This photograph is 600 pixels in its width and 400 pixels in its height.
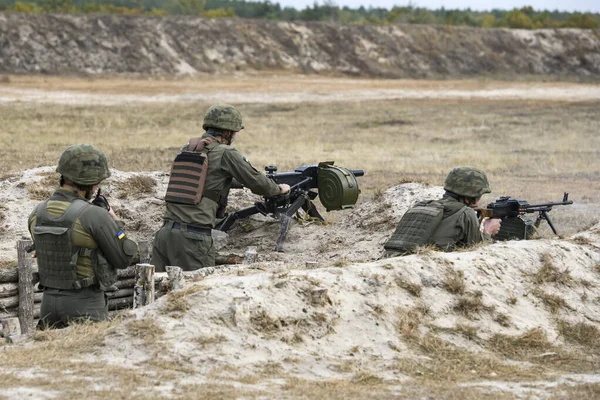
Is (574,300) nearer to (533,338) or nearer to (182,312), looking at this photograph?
(533,338)

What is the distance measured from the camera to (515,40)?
6581 centimetres

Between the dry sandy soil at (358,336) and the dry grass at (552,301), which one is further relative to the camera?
the dry grass at (552,301)

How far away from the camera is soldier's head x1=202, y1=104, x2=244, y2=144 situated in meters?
9.52

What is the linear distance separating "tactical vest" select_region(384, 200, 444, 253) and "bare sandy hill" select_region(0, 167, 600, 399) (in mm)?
415

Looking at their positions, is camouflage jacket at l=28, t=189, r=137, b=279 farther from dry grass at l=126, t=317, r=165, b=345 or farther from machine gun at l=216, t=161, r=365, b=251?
machine gun at l=216, t=161, r=365, b=251

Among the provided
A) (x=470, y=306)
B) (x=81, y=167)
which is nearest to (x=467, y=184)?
(x=470, y=306)

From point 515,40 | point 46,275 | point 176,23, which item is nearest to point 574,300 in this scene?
point 46,275

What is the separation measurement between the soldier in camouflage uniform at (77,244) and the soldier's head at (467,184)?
2.96 meters

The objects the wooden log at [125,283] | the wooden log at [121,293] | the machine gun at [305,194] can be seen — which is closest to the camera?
the wooden log at [121,293]

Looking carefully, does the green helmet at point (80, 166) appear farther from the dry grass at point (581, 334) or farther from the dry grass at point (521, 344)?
the dry grass at point (581, 334)

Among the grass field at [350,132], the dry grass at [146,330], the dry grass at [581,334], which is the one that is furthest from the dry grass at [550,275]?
the grass field at [350,132]

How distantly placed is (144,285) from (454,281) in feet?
8.19

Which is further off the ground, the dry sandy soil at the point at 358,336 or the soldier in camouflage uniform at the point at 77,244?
the soldier in camouflage uniform at the point at 77,244

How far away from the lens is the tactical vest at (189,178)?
9352mm
